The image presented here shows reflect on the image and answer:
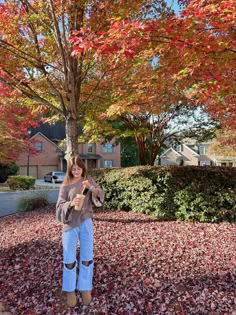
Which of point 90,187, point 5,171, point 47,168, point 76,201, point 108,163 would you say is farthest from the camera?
point 108,163

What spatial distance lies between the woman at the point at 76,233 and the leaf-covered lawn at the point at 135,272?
9.0 inches

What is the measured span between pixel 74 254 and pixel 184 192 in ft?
13.2

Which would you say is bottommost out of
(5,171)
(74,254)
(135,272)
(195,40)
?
(135,272)

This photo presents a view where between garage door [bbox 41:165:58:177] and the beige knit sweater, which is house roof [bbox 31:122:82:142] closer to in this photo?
garage door [bbox 41:165:58:177]

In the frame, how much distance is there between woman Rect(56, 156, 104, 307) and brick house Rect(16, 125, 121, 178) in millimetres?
29318

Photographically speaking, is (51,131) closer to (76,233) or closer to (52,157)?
(52,157)

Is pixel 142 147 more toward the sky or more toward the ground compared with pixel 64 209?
more toward the sky

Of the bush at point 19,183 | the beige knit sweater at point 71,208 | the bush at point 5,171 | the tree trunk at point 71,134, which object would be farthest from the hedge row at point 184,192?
the bush at point 5,171

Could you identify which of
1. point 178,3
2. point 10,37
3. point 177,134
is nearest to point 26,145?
point 177,134

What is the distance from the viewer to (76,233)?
9.04 feet

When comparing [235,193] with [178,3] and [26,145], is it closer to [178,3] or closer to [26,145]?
[178,3]

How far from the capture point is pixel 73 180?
9.63 feet

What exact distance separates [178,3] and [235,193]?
4310 mm

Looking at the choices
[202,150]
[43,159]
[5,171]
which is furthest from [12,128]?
[202,150]
